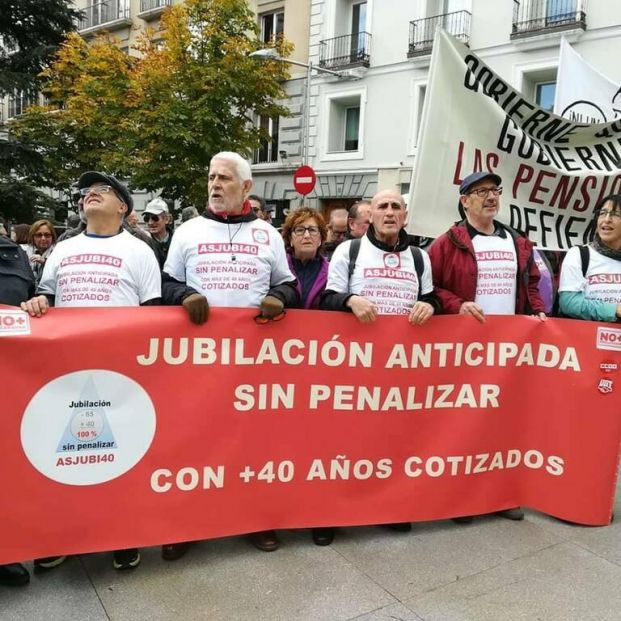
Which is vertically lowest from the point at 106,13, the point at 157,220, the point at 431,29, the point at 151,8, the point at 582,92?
the point at 157,220

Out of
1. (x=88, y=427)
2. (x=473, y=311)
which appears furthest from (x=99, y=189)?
(x=473, y=311)

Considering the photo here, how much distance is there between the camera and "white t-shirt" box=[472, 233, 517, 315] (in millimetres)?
3578

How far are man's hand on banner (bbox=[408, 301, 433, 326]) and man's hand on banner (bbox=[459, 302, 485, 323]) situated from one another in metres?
0.25

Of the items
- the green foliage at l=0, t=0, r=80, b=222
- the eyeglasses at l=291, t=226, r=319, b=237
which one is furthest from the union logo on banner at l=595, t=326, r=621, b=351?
the green foliage at l=0, t=0, r=80, b=222

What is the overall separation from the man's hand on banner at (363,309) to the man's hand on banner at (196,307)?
72 cm

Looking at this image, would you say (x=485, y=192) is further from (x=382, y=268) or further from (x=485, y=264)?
(x=382, y=268)

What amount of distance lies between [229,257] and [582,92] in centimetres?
440

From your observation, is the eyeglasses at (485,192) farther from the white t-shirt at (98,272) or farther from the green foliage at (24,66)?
the green foliage at (24,66)

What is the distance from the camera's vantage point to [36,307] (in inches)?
105

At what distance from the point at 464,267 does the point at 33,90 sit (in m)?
18.2

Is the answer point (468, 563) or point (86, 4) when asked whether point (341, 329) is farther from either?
point (86, 4)

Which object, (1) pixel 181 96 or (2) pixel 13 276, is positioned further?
(1) pixel 181 96

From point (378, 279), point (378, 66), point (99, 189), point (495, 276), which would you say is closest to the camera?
point (99, 189)

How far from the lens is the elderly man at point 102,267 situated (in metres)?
Result: 2.89
